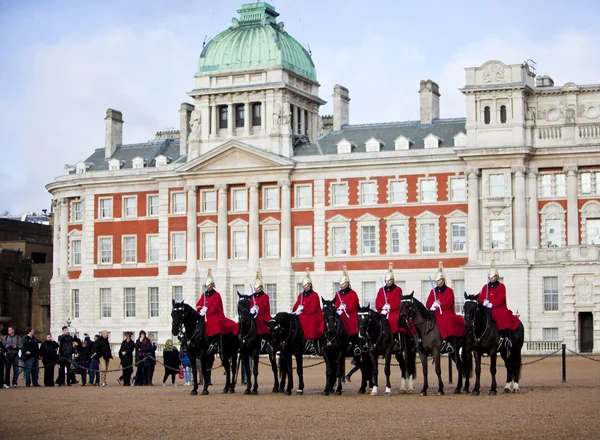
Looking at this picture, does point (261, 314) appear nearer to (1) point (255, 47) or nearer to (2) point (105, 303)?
(1) point (255, 47)

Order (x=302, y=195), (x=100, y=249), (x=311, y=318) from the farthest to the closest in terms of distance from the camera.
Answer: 1. (x=100, y=249)
2. (x=302, y=195)
3. (x=311, y=318)

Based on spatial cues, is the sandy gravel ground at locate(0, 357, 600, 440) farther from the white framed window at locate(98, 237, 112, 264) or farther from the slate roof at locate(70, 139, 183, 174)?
the slate roof at locate(70, 139, 183, 174)

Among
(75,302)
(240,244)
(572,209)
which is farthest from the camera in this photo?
(75,302)

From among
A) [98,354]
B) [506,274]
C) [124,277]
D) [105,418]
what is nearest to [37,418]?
[105,418]

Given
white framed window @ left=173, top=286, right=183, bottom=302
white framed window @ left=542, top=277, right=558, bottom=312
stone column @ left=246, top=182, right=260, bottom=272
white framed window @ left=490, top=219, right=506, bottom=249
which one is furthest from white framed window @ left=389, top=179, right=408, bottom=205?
white framed window @ left=173, top=286, right=183, bottom=302

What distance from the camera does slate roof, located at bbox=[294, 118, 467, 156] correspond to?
70750 millimetres

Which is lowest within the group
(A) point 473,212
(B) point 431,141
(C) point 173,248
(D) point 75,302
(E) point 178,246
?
(D) point 75,302

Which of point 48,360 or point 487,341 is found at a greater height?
point 487,341

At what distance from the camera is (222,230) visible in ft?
240

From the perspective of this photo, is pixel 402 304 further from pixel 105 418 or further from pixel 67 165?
pixel 67 165

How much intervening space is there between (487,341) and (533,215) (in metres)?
36.3

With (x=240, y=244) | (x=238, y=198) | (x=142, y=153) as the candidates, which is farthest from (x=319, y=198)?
(x=142, y=153)

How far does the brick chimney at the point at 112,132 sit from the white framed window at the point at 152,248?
758 cm

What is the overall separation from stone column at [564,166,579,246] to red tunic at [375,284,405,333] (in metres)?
34.6
